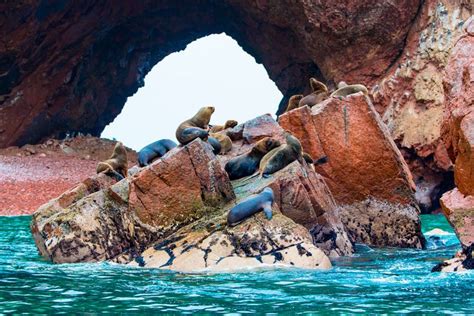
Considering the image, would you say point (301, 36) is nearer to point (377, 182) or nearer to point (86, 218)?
point (377, 182)

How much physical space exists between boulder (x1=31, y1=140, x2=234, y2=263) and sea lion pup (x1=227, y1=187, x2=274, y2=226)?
81 centimetres

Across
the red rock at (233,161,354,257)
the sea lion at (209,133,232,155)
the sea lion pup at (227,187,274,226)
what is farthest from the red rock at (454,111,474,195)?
the sea lion at (209,133,232,155)

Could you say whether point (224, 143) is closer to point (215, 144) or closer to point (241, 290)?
point (215, 144)

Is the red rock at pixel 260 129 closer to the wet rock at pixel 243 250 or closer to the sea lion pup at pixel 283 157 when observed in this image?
the sea lion pup at pixel 283 157

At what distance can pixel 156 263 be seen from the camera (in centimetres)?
896

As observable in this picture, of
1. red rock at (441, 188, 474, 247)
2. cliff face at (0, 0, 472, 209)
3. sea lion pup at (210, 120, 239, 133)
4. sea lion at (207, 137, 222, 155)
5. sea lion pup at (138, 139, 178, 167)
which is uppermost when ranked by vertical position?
cliff face at (0, 0, 472, 209)

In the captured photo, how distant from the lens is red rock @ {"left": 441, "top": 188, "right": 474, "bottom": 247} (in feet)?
23.5

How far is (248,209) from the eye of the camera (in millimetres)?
8953

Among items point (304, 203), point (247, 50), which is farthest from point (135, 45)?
point (304, 203)

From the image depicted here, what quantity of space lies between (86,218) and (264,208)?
8.87 ft

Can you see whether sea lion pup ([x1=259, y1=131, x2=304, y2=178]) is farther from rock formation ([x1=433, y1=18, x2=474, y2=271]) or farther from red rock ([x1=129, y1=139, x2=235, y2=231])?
rock formation ([x1=433, y1=18, x2=474, y2=271])

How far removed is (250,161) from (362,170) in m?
2.01

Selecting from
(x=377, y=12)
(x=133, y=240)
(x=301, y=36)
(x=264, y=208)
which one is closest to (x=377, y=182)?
(x=264, y=208)

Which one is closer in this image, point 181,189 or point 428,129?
point 181,189
